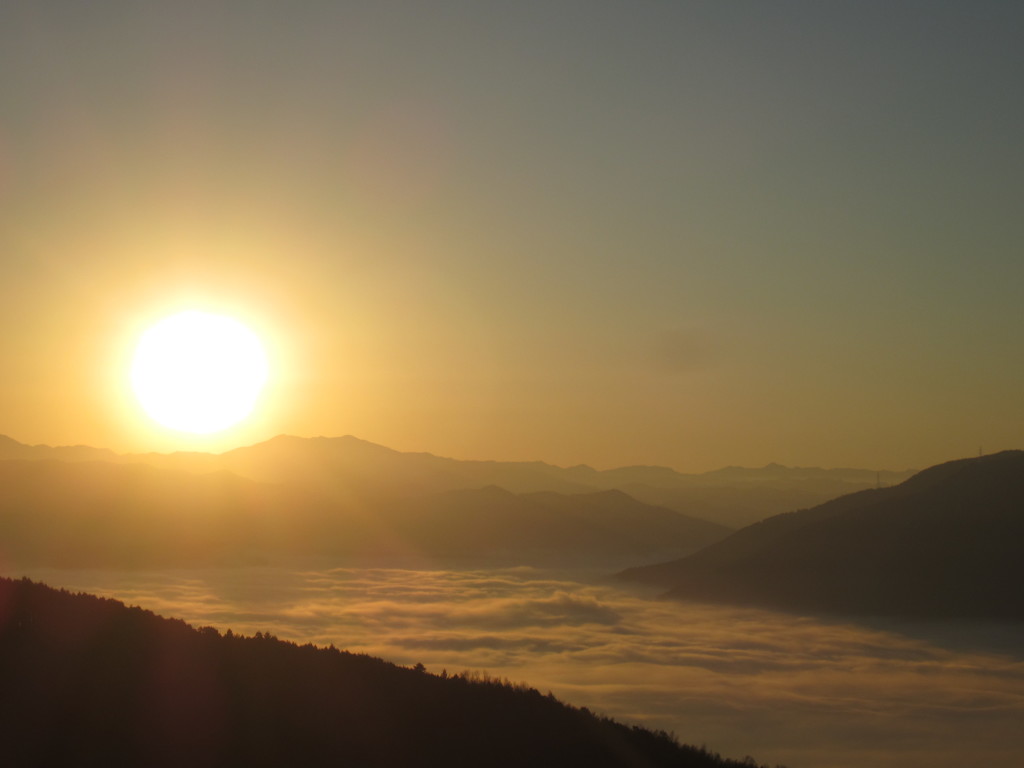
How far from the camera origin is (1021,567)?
18338 centimetres

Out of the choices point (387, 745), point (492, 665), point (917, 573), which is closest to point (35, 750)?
point (387, 745)

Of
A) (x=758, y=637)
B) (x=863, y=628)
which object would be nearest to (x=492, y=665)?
(x=758, y=637)

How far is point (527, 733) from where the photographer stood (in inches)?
744

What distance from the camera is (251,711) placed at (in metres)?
18.5

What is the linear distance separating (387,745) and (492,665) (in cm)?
12306

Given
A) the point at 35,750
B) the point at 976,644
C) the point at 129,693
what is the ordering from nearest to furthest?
the point at 35,750 < the point at 129,693 < the point at 976,644

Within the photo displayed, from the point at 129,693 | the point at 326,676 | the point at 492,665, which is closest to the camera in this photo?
the point at 129,693

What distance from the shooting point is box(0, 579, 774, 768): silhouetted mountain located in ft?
54.6

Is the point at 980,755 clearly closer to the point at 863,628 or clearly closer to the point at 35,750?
the point at 863,628

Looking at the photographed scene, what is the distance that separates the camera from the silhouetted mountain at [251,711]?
1666 cm

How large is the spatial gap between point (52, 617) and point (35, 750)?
866 cm

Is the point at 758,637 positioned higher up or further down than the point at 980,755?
higher up

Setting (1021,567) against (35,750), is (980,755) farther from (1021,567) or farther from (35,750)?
(35,750)

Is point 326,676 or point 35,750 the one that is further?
point 326,676
